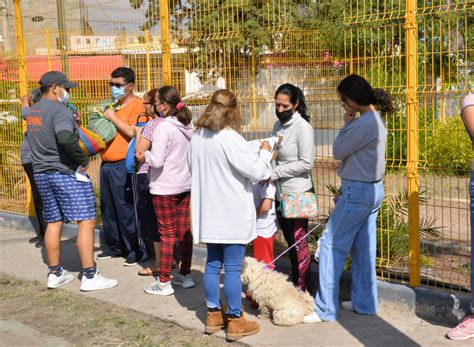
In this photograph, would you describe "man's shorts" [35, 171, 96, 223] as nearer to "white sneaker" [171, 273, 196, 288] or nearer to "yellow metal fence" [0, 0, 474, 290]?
"white sneaker" [171, 273, 196, 288]

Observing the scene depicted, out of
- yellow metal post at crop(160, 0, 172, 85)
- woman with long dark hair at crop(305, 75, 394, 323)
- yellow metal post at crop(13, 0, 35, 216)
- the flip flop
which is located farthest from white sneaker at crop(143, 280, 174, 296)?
yellow metal post at crop(13, 0, 35, 216)

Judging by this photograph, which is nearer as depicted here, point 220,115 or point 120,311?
point 220,115

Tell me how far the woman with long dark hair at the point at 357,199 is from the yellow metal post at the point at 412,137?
38 centimetres

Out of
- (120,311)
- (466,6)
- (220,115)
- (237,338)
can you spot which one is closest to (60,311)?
(120,311)

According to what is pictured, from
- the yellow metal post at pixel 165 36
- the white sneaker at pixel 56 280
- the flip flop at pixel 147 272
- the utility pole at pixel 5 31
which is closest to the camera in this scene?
the white sneaker at pixel 56 280

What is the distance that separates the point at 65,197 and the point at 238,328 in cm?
236

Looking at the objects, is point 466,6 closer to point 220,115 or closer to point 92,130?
point 220,115

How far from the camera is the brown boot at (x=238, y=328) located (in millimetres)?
4801

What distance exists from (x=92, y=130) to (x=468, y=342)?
4332mm

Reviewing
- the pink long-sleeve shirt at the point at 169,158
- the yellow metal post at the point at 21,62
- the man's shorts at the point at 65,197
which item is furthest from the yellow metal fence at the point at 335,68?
the man's shorts at the point at 65,197

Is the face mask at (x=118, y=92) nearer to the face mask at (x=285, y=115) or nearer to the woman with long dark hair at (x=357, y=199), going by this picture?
the face mask at (x=285, y=115)

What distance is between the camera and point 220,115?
468cm

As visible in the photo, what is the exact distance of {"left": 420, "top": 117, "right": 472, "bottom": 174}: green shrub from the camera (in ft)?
16.7

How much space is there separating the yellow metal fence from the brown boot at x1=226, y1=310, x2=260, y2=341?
1.47 m
